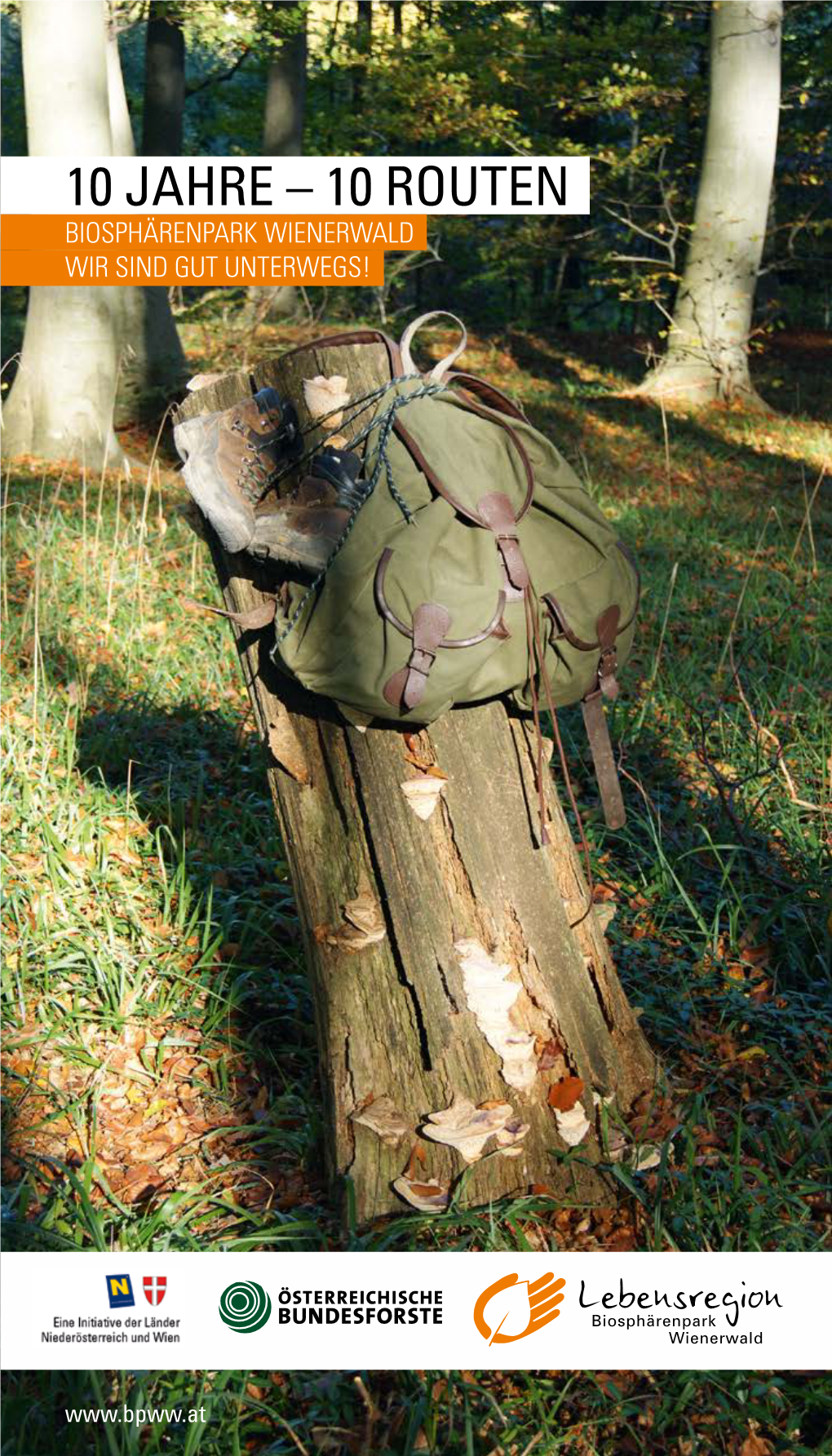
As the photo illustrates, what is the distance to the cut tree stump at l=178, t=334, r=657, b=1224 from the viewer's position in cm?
228

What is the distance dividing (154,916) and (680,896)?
1533 mm

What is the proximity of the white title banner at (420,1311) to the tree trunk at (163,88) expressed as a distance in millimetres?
13522

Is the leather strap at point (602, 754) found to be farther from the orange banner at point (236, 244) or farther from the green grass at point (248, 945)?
the orange banner at point (236, 244)

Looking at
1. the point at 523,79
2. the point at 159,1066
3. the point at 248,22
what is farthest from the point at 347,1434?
the point at 523,79

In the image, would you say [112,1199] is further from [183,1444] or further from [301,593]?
[301,593]

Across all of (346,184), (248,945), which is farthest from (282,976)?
(346,184)

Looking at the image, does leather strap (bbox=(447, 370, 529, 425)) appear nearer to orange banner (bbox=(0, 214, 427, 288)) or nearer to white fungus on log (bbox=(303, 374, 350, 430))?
white fungus on log (bbox=(303, 374, 350, 430))

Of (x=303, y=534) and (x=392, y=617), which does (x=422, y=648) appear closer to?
(x=392, y=617)

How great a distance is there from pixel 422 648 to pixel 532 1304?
1.24 meters

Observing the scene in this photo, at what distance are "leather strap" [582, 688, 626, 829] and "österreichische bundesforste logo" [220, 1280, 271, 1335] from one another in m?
1.19

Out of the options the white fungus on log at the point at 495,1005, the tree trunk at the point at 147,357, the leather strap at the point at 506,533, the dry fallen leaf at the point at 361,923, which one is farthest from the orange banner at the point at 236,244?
the tree trunk at the point at 147,357

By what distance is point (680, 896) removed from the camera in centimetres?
335

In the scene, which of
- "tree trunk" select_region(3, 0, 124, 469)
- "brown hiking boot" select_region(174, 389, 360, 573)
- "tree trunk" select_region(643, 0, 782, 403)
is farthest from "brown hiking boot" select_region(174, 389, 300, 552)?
"tree trunk" select_region(643, 0, 782, 403)

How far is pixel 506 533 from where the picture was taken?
2.22m
